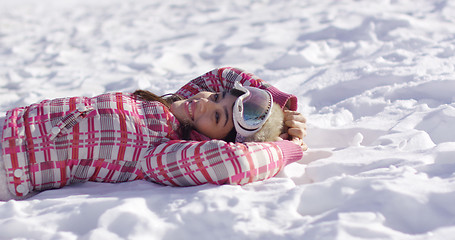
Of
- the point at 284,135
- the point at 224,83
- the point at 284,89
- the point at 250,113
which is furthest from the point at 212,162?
the point at 284,89

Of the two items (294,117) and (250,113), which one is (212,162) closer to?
(250,113)

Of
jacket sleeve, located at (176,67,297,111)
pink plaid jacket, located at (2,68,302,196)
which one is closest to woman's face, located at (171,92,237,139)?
pink plaid jacket, located at (2,68,302,196)

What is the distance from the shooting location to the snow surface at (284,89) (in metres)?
1.49

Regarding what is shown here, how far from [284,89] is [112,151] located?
1863 mm

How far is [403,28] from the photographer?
4.53 m

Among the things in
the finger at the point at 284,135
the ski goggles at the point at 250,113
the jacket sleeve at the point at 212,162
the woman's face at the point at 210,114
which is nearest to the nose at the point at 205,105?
the woman's face at the point at 210,114

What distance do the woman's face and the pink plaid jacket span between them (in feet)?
0.45

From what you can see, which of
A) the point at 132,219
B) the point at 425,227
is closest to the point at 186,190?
the point at 132,219

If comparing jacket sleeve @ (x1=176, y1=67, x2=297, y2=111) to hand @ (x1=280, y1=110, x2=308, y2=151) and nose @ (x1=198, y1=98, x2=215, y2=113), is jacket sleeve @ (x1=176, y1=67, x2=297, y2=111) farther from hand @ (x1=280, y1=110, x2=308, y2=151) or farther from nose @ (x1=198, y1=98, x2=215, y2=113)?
nose @ (x1=198, y1=98, x2=215, y2=113)

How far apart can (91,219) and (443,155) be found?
1.52 metres

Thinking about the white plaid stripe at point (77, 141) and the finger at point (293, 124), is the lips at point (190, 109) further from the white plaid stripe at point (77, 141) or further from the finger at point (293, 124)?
the finger at point (293, 124)

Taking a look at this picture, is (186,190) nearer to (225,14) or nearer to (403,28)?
(403,28)

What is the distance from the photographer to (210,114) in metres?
2.21

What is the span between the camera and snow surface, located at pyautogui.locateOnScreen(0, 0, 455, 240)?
4.87 feet
